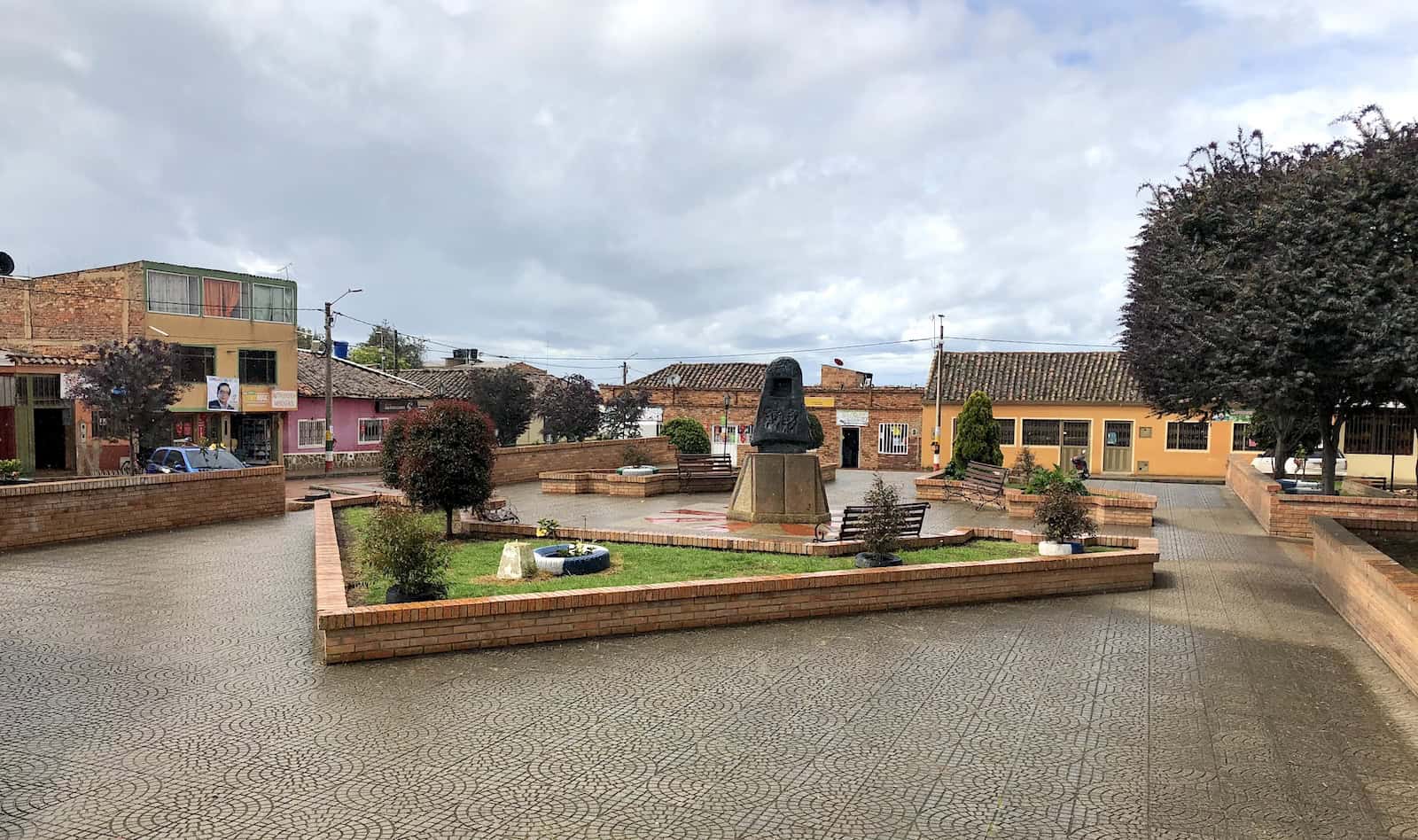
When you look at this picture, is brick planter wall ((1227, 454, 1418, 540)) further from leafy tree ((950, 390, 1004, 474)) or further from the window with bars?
the window with bars

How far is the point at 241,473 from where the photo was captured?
51.5 ft

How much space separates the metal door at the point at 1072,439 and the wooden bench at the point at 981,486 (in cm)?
1562

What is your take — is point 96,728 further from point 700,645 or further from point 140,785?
point 700,645

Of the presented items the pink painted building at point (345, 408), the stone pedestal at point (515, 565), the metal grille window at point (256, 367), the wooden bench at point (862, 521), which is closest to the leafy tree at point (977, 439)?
the wooden bench at point (862, 521)

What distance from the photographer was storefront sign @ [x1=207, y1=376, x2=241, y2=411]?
32.2 metres

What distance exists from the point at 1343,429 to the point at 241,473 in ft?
108

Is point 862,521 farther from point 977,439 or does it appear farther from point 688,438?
point 688,438

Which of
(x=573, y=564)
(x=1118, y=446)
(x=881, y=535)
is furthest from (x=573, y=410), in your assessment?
(x=881, y=535)

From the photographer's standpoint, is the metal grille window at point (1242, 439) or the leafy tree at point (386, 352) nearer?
the metal grille window at point (1242, 439)

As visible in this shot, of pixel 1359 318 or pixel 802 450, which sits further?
pixel 802 450

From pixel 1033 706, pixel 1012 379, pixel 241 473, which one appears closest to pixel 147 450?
pixel 241 473

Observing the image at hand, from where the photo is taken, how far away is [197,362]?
32.1 meters

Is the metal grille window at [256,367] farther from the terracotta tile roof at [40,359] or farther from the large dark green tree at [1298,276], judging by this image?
the large dark green tree at [1298,276]

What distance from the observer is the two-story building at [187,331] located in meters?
31.0
